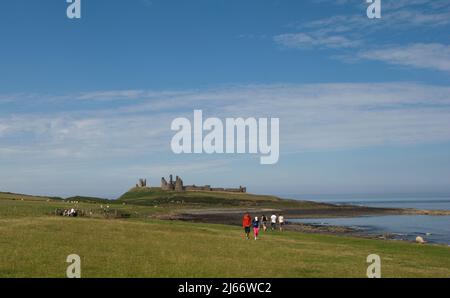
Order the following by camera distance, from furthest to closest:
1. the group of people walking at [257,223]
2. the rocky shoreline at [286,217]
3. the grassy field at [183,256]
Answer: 1. the rocky shoreline at [286,217]
2. the group of people walking at [257,223]
3. the grassy field at [183,256]

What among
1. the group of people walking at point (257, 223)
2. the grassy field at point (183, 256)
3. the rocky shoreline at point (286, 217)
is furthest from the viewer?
the rocky shoreline at point (286, 217)

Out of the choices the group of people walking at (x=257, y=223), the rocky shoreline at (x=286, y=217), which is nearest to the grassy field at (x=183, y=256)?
the group of people walking at (x=257, y=223)

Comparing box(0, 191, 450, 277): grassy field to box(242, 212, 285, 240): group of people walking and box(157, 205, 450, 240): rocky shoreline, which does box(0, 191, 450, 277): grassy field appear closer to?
box(242, 212, 285, 240): group of people walking

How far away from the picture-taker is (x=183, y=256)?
2928cm

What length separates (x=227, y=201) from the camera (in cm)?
18350

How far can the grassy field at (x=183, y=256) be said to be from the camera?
24.0 m

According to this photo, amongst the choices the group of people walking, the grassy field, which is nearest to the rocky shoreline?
the group of people walking

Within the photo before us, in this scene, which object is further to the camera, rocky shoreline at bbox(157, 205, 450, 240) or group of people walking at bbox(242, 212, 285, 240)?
rocky shoreline at bbox(157, 205, 450, 240)

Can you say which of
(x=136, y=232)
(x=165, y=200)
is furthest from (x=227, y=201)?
(x=136, y=232)

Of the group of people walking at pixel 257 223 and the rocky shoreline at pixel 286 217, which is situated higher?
the group of people walking at pixel 257 223

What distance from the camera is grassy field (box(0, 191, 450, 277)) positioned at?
78.7ft

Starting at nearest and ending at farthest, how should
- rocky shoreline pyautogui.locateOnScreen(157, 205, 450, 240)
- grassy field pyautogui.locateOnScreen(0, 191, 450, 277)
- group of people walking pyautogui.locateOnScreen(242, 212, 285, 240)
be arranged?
grassy field pyautogui.locateOnScreen(0, 191, 450, 277), group of people walking pyautogui.locateOnScreen(242, 212, 285, 240), rocky shoreline pyautogui.locateOnScreen(157, 205, 450, 240)

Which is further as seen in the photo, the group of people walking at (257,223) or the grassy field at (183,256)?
the group of people walking at (257,223)

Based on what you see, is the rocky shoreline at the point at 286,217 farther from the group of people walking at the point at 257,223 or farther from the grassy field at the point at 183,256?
the grassy field at the point at 183,256
